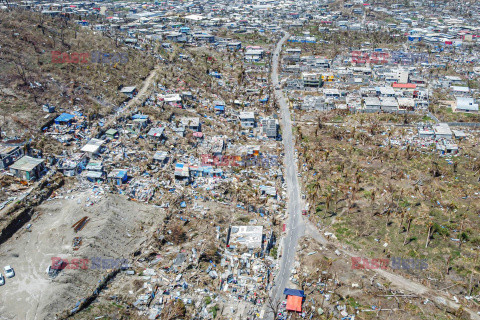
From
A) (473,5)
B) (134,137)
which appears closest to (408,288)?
(134,137)

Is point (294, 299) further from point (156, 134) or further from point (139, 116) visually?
point (139, 116)

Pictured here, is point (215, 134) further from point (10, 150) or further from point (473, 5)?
point (473, 5)

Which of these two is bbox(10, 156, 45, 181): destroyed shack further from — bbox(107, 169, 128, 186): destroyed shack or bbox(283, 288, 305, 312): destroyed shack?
bbox(283, 288, 305, 312): destroyed shack

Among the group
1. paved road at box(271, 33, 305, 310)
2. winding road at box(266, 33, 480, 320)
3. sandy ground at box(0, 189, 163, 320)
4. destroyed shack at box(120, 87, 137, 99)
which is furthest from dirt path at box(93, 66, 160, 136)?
winding road at box(266, 33, 480, 320)

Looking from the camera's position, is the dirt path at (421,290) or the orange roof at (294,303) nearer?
the orange roof at (294,303)

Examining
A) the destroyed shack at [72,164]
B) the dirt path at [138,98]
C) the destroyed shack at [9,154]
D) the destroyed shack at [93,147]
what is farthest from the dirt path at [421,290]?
the destroyed shack at [9,154]

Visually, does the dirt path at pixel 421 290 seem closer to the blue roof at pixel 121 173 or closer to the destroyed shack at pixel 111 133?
the blue roof at pixel 121 173

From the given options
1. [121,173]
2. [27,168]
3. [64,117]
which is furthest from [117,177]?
[64,117]

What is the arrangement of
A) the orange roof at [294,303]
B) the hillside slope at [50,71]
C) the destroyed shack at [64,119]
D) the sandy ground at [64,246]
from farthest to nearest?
the hillside slope at [50,71] → the destroyed shack at [64,119] → the orange roof at [294,303] → the sandy ground at [64,246]
